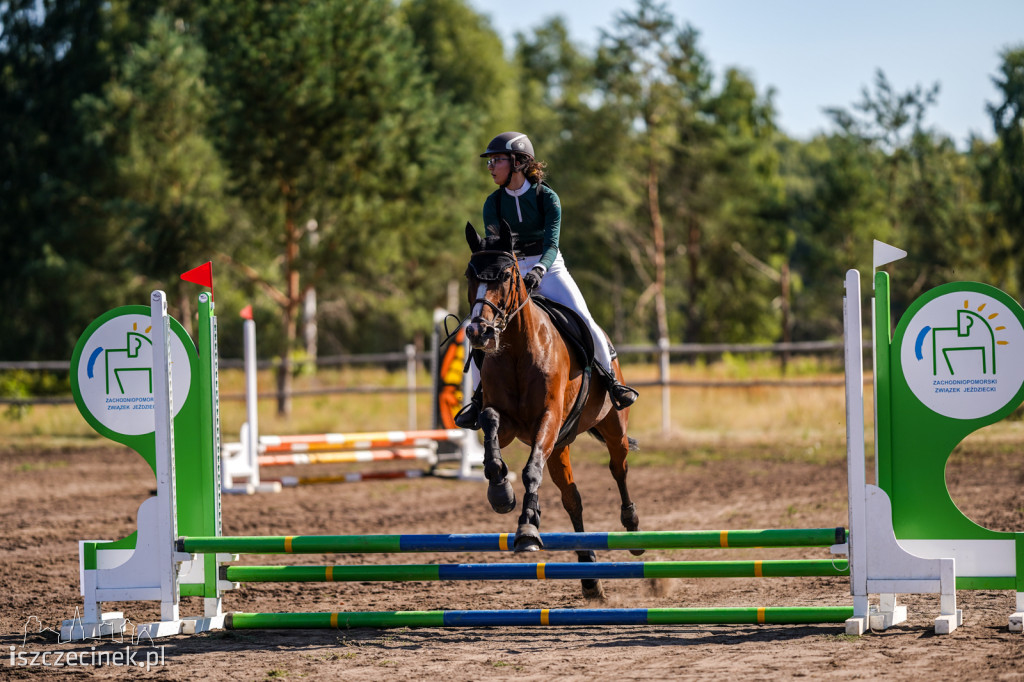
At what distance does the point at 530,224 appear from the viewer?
233 inches

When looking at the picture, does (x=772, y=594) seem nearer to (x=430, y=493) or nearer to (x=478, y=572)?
(x=478, y=572)

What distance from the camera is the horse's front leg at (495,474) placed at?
4.99 metres

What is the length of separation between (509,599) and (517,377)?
1.62 m

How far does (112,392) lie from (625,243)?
107ft

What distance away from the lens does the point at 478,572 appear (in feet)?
16.3

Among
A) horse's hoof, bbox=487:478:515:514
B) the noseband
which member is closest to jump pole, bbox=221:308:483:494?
horse's hoof, bbox=487:478:515:514

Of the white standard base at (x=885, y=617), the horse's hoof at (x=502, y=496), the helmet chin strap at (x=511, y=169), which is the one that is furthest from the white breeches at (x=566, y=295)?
the white standard base at (x=885, y=617)

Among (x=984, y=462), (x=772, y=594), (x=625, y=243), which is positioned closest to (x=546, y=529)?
(x=772, y=594)

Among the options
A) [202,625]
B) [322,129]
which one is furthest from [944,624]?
[322,129]

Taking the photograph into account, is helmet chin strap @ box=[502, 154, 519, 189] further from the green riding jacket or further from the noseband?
the noseband

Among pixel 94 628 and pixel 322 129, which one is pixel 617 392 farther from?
pixel 322 129

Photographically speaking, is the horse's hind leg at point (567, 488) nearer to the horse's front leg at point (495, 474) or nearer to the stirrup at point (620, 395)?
the stirrup at point (620, 395)
